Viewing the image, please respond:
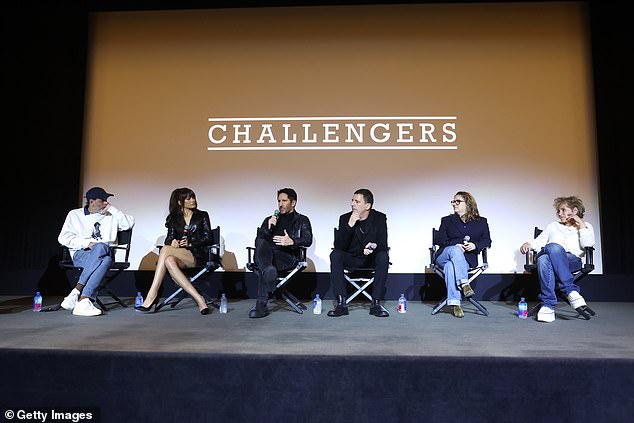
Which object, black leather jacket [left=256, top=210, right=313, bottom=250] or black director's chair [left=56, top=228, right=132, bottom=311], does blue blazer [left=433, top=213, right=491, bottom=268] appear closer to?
black leather jacket [left=256, top=210, right=313, bottom=250]

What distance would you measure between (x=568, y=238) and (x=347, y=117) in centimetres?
259

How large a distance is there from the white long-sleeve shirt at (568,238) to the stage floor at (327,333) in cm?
57

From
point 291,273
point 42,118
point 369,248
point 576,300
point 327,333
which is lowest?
point 327,333

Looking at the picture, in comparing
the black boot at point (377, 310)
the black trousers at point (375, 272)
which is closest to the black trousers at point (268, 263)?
the black trousers at point (375, 272)

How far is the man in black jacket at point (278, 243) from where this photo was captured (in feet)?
12.5

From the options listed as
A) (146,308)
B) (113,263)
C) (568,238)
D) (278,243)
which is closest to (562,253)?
(568,238)

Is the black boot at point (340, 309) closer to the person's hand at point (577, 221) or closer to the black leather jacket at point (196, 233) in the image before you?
the black leather jacket at point (196, 233)

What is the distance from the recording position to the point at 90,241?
4.02 metres

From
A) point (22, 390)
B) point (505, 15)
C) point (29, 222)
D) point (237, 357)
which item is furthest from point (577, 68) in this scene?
point (29, 222)

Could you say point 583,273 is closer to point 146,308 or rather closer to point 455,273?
point 455,273

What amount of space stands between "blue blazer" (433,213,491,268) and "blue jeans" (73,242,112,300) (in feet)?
9.51

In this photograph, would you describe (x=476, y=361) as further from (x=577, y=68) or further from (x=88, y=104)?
(x=88, y=104)

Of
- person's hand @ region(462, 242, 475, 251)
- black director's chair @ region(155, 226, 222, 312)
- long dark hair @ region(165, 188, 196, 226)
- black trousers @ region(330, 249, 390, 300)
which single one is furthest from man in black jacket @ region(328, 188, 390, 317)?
long dark hair @ region(165, 188, 196, 226)

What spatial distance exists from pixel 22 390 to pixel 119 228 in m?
2.33
